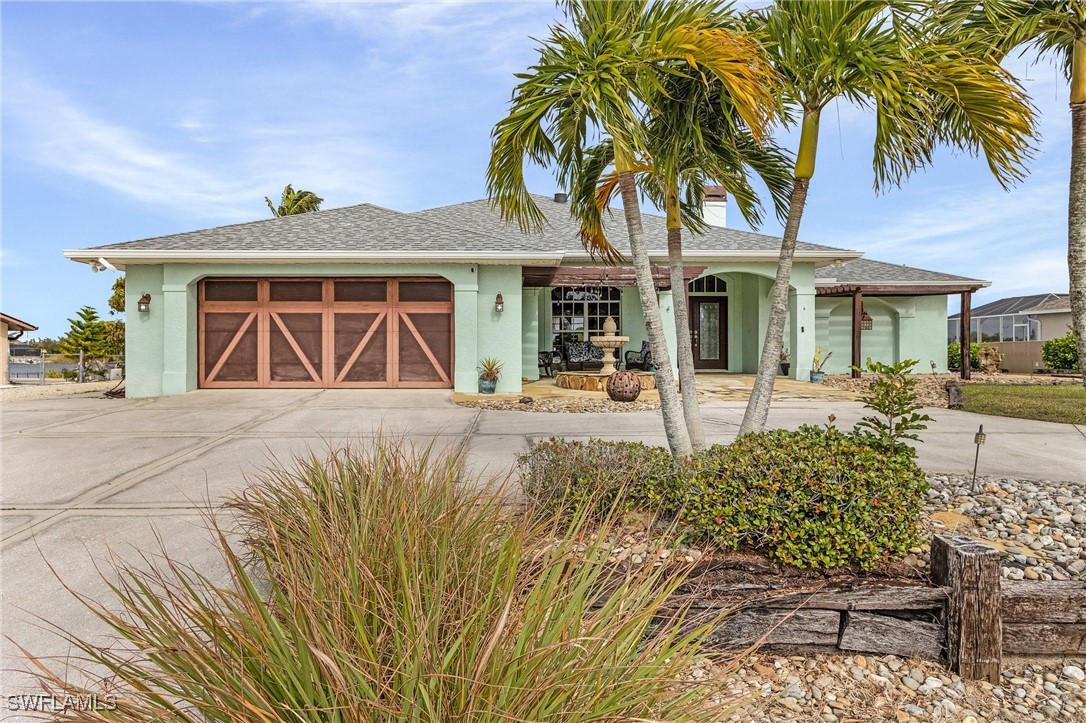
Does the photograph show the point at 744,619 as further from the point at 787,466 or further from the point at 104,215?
the point at 104,215

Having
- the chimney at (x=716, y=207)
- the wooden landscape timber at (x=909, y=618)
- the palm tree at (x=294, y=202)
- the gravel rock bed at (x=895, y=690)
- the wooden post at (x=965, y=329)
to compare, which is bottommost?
the gravel rock bed at (x=895, y=690)

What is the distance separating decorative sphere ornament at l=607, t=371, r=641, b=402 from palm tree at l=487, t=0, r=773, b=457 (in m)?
6.53

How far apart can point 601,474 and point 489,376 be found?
8.66 m

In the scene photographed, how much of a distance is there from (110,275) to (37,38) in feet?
53.6

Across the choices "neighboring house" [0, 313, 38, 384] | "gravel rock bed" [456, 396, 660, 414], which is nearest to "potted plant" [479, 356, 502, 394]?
"gravel rock bed" [456, 396, 660, 414]

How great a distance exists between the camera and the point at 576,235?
44.3ft

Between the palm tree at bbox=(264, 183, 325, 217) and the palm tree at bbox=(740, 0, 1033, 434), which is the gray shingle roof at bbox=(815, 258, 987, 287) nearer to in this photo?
the palm tree at bbox=(740, 0, 1033, 434)

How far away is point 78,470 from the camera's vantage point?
5.84 meters

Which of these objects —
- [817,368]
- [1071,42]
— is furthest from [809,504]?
[817,368]

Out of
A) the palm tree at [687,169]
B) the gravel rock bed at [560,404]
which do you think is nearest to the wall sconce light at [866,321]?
the gravel rock bed at [560,404]

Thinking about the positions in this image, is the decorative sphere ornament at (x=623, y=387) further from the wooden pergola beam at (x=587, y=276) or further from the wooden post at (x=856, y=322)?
the wooden post at (x=856, y=322)

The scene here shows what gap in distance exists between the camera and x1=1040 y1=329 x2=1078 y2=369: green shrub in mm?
17734

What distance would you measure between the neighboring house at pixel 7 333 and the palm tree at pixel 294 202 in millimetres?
11634

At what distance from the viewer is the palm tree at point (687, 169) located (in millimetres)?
4535
